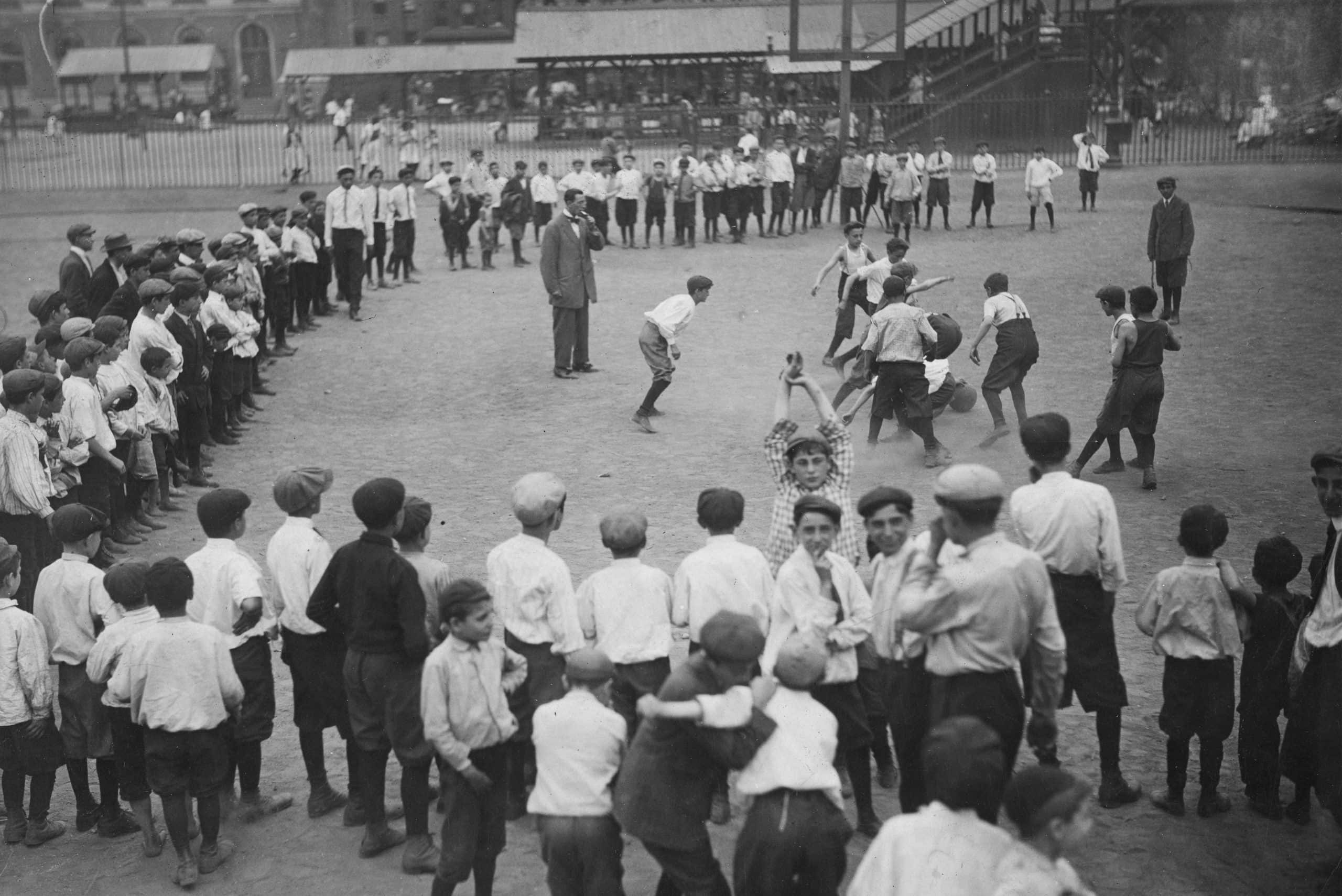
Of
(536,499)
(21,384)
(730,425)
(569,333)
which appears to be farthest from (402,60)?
(536,499)

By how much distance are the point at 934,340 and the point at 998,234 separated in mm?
13215

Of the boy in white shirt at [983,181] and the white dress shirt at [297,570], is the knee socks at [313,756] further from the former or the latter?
the boy in white shirt at [983,181]

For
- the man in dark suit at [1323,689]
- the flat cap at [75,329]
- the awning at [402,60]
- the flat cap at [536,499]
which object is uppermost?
the awning at [402,60]

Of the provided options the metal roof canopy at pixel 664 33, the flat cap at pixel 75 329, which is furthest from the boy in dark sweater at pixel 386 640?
the metal roof canopy at pixel 664 33

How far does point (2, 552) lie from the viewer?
5.93 m

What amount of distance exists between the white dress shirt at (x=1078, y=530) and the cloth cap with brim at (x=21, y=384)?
5734 millimetres

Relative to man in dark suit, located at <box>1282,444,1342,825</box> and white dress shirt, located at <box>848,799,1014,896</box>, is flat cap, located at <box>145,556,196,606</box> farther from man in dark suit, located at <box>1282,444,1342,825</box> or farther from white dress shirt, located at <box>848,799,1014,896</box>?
man in dark suit, located at <box>1282,444,1342,825</box>

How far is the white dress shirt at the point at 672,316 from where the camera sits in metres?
12.4

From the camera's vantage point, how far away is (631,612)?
5.79 metres

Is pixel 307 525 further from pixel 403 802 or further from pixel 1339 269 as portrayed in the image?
pixel 1339 269

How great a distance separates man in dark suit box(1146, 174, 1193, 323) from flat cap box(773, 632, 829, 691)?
12.4 meters

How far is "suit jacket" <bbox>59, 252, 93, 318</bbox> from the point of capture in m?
12.8

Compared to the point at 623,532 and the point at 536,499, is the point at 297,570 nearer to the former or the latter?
the point at 536,499

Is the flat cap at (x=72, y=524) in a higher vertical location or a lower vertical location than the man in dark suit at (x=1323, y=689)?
higher
